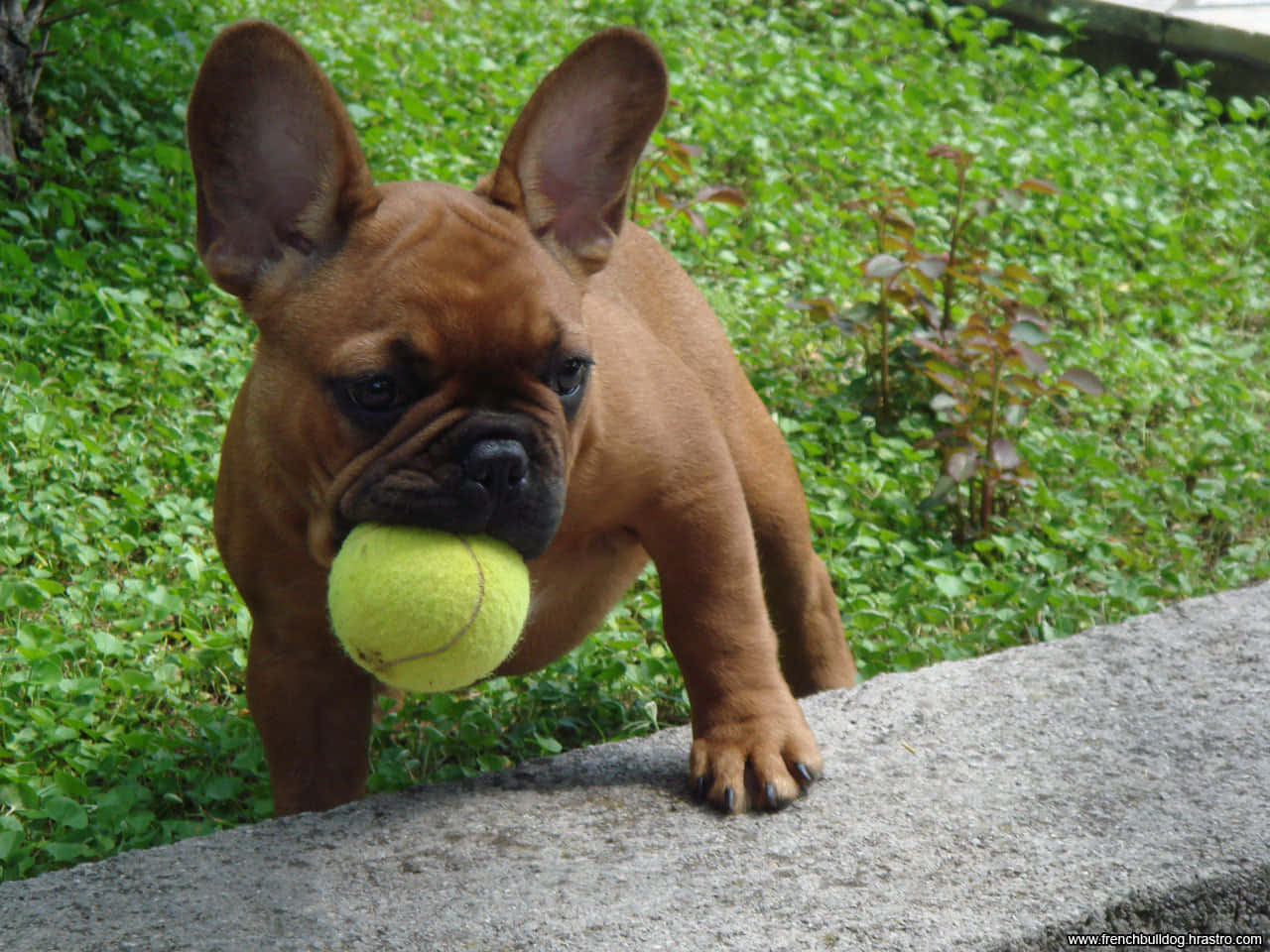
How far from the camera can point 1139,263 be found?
22.2 feet

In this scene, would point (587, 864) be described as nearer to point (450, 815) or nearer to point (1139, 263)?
point (450, 815)

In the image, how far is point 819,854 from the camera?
2.65 metres

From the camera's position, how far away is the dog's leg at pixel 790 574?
370cm

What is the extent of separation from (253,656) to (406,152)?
12.0ft

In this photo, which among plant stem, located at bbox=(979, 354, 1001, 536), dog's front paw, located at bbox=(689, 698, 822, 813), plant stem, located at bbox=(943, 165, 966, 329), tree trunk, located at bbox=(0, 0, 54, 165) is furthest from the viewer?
tree trunk, located at bbox=(0, 0, 54, 165)

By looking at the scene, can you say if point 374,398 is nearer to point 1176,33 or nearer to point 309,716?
point 309,716

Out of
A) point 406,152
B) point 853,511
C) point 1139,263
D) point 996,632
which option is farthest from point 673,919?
point 1139,263

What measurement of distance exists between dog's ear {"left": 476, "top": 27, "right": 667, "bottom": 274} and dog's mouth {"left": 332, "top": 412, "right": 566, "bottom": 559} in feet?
2.03

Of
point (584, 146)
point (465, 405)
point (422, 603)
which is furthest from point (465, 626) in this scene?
point (584, 146)

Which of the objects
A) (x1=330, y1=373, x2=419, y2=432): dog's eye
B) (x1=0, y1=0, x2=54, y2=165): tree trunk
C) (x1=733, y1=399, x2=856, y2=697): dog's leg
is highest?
(x1=330, y1=373, x2=419, y2=432): dog's eye

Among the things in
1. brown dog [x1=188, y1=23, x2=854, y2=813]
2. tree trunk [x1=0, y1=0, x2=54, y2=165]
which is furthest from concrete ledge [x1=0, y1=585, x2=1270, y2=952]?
tree trunk [x1=0, y1=0, x2=54, y2=165]

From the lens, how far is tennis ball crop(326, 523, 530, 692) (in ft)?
7.93

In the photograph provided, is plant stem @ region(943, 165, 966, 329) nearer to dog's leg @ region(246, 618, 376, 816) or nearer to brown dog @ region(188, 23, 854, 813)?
brown dog @ region(188, 23, 854, 813)

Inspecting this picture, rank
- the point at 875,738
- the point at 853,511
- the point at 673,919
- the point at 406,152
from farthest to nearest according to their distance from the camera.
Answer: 1. the point at 406,152
2. the point at 853,511
3. the point at 875,738
4. the point at 673,919
